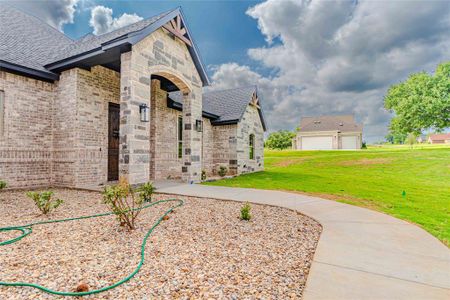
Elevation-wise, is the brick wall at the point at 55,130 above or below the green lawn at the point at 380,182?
above

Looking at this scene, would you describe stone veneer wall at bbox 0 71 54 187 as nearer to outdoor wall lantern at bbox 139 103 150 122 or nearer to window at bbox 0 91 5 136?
window at bbox 0 91 5 136

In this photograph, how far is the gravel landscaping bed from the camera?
6.30 ft

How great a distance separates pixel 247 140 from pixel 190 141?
19.8 feet

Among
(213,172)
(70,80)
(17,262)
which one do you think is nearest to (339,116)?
(213,172)

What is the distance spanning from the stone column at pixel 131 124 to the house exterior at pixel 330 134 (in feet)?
113

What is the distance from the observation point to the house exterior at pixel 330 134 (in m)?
34.9

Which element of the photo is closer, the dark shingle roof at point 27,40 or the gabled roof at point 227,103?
the dark shingle roof at point 27,40

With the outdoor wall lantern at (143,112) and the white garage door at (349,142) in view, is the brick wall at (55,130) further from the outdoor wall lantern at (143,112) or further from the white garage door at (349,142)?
the white garage door at (349,142)

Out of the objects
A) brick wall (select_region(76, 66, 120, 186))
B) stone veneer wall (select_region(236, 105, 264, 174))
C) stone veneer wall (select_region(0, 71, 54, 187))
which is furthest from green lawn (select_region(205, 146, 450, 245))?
stone veneer wall (select_region(0, 71, 54, 187))

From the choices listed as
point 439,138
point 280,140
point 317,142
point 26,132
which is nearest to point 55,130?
point 26,132

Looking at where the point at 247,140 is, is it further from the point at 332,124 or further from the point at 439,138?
the point at 439,138

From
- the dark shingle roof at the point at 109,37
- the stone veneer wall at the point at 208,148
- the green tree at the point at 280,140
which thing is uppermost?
the dark shingle roof at the point at 109,37

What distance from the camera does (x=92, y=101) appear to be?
25.8 feet

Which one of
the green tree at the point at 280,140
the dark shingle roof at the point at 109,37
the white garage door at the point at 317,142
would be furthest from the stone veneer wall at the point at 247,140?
the green tree at the point at 280,140
